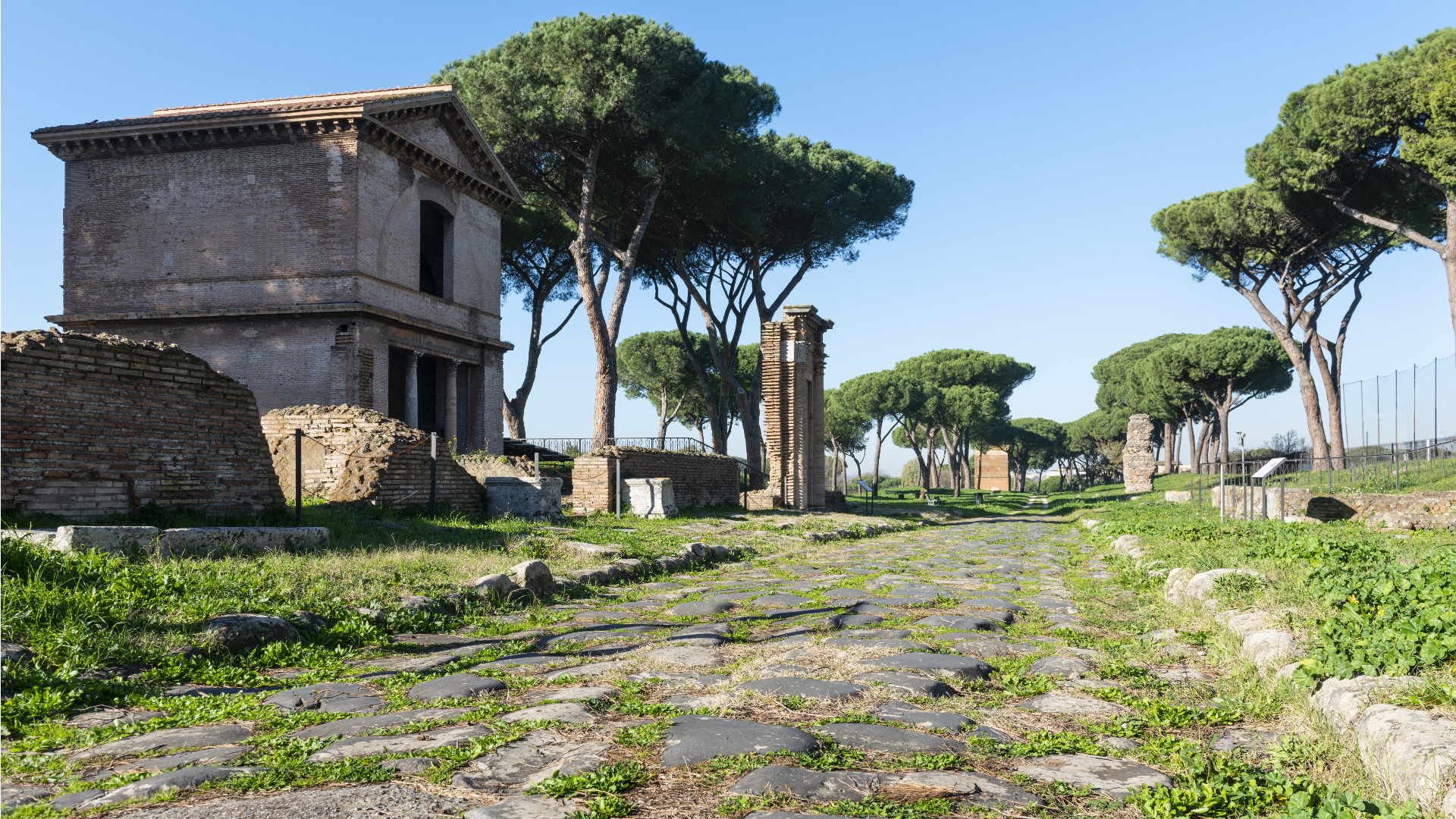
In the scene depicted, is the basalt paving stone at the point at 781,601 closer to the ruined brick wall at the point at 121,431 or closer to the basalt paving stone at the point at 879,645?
the basalt paving stone at the point at 879,645

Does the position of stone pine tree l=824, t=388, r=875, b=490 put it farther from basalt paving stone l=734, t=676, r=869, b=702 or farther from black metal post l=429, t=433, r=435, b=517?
basalt paving stone l=734, t=676, r=869, b=702

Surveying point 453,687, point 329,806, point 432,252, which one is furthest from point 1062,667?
point 432,252

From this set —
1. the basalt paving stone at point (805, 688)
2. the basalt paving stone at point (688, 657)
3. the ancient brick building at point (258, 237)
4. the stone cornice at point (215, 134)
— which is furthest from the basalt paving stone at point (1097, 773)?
the stone cornice at point (215, 134)

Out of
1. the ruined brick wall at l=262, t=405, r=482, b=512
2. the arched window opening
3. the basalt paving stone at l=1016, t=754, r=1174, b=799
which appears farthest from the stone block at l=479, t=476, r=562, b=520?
the arched window opening

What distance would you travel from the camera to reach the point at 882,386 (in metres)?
43.0

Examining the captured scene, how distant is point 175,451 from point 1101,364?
54.6 meters

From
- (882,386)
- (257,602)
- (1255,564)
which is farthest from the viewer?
(882,386)

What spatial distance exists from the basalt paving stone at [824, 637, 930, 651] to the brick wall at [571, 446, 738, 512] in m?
9.90

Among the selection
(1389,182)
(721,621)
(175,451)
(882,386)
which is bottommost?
(721,621)

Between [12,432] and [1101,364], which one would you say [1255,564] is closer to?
[12,432]

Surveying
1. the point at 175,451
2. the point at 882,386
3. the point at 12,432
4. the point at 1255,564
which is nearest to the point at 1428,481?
the point at 1255,564

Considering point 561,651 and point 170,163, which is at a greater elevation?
point 170,163

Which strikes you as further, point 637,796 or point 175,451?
point 175,451

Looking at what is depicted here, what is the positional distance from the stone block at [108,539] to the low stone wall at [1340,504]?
1404 cm
